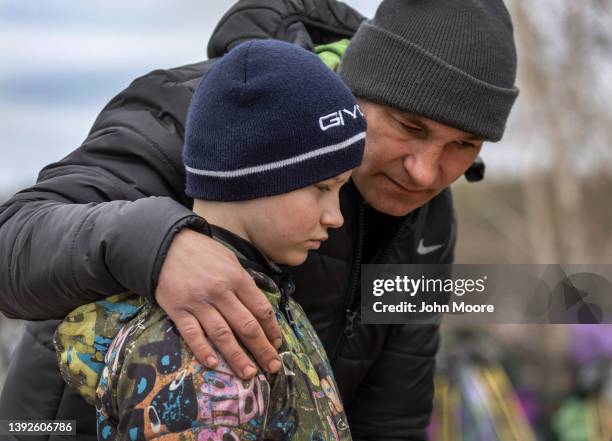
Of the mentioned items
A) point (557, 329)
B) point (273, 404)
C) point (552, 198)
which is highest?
point (273, 404)

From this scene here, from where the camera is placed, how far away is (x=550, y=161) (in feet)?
21.8

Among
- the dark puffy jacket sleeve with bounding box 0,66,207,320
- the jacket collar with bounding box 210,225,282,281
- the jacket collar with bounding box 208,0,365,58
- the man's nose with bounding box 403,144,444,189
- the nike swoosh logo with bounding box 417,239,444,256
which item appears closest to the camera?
the dark puffy jacket sleeve with bounding box 0,66,207,320

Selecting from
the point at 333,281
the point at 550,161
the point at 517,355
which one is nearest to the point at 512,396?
the point at 517,355

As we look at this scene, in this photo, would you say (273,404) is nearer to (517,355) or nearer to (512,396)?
(512,396)

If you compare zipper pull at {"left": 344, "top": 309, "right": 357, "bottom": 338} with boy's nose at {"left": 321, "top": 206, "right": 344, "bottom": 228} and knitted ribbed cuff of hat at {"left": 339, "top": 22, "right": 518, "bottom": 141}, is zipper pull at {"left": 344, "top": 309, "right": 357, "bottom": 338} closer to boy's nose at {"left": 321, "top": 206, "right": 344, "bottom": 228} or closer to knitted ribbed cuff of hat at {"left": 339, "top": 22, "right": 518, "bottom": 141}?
knitted ribbed cuff of hat at {"left": 339, "top": 22, "right": 518, "bottom": 141}

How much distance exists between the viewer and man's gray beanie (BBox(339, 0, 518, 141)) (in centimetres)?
194

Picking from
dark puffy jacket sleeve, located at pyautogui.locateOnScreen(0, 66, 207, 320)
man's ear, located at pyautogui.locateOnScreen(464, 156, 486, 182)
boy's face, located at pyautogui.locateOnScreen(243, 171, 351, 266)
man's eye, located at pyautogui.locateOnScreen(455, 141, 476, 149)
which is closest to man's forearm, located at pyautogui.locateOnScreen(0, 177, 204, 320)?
dark puffy jacket sleeve, located at pyautogui.locateOnScreen(0, 66, 207, 320)

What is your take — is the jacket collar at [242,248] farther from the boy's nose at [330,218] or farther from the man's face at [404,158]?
the man's face at [404,158]

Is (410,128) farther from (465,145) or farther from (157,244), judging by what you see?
(157,244)

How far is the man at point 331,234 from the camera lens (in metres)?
1.37

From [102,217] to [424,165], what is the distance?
2.48 feet

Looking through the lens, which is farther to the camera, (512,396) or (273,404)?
(512,396)

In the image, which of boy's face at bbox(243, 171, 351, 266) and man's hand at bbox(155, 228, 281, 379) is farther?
boy's face at bbox(243, 171, 351, 266)

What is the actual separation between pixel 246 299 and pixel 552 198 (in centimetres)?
584
